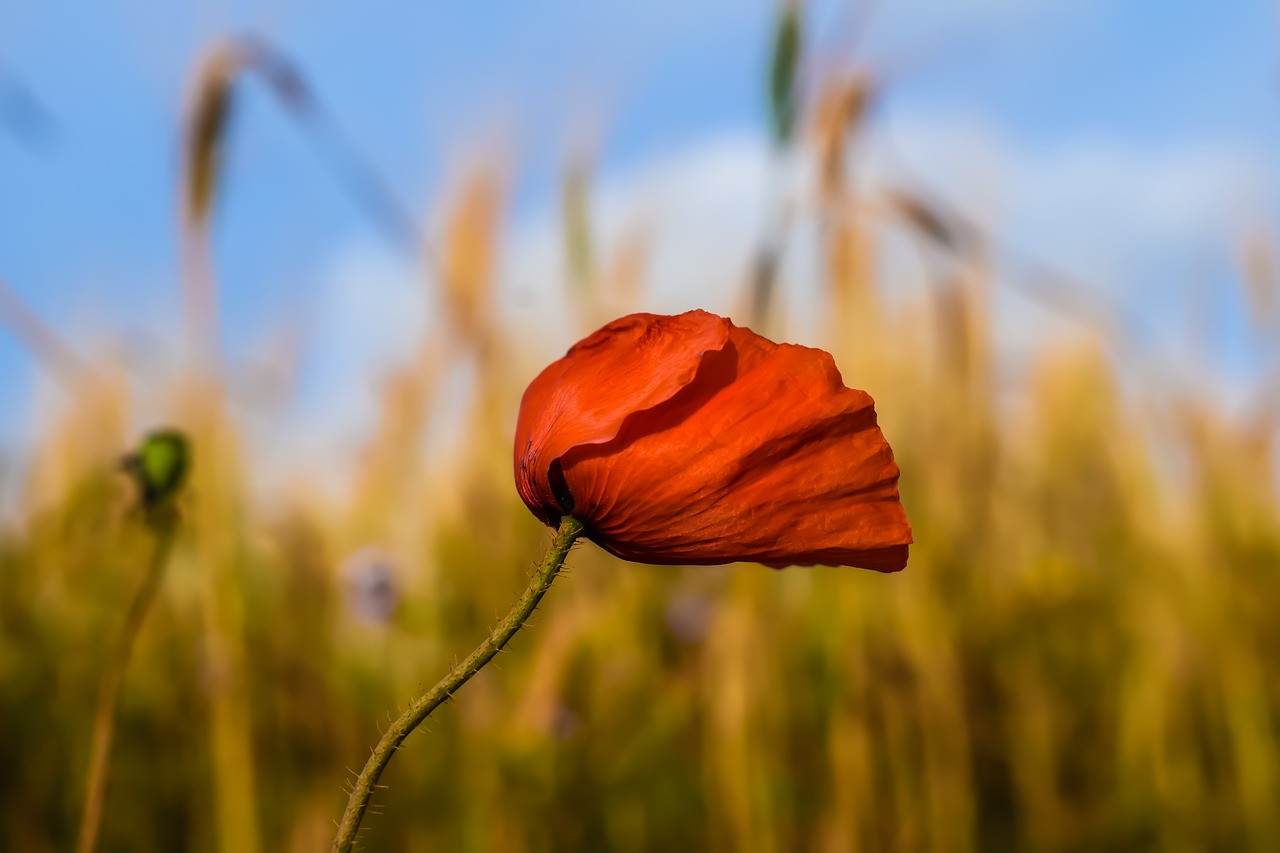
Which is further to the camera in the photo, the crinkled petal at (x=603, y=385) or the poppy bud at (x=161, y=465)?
the poppy bud at (x=161, y=465)

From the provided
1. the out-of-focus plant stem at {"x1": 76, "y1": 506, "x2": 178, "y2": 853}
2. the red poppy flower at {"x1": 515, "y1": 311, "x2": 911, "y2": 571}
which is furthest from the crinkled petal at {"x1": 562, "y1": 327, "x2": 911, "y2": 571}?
the out-of-focus plant stem at {"x1": 76, "y1": 506, "x2": 178, "y2": 853}

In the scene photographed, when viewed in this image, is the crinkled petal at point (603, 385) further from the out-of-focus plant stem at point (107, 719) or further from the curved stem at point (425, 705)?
the out-of-focus plant stem at point (107, 719)

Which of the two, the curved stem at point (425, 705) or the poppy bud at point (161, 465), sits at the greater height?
the poppy bud at point (161, 465)

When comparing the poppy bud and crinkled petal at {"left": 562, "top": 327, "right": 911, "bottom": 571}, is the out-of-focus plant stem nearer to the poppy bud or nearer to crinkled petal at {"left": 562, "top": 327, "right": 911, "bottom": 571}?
the poppy bud

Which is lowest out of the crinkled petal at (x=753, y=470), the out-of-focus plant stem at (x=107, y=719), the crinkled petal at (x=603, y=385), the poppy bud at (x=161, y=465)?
the out-of-focus plant stem at (x=107, y=719)

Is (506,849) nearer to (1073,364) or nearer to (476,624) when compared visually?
(476,624)

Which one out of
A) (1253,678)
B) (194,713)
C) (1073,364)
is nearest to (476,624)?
(194,713)

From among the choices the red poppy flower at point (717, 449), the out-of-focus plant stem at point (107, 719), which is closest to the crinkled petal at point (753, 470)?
the red poppy flower at point (717, 449)
